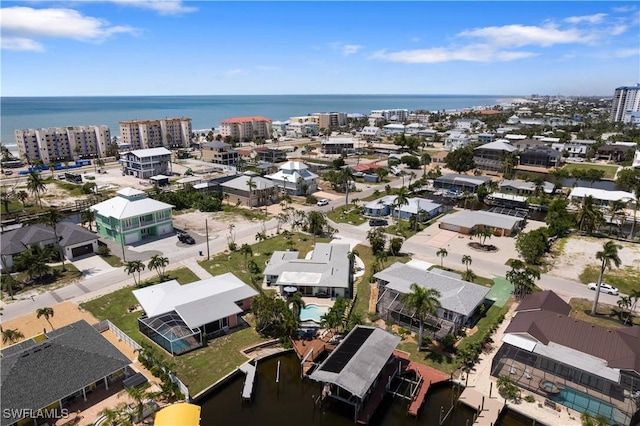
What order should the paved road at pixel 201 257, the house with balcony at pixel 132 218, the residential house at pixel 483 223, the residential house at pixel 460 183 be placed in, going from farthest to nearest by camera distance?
the residential house at pixel 460 183, the residential house at pixel 483 223, the house with balcony at pixel 132 218, the paved road at pixel 201 257

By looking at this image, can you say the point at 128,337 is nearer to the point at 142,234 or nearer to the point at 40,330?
the point at 40,330

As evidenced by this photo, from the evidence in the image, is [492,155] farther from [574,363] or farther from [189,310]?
[189,310]

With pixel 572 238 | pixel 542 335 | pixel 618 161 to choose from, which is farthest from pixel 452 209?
pixel 618 161

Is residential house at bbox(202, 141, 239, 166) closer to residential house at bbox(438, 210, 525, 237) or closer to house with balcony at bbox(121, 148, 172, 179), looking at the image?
house with balcony at bbox(121, 148, 172, 179)

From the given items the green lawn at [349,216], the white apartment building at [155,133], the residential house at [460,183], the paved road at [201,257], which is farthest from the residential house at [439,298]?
the white apartment building at [155,133]

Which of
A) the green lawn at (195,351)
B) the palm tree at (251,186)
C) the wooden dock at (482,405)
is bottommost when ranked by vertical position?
the wooden dock at (482,405)

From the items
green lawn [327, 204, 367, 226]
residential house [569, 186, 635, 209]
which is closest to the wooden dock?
green lawn [327, 204, 367, 226]

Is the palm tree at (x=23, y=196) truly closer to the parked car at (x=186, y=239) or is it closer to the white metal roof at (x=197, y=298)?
the parked car at (x=186, y=239)

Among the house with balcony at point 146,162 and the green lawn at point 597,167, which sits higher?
the house with balcony at point 146,162
